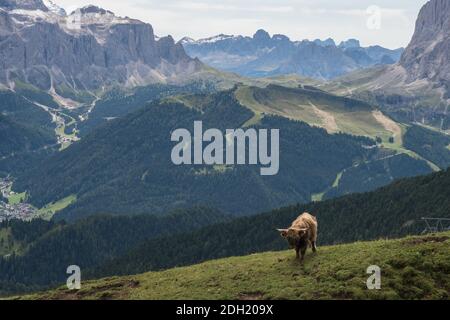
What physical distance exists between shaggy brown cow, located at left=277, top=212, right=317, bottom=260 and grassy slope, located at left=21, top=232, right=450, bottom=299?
7.22 ft

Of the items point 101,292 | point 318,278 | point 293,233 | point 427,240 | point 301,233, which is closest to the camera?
point 318,278

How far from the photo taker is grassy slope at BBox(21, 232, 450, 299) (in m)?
53.3

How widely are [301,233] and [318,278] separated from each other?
15.0 feet

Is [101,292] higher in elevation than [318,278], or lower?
lower

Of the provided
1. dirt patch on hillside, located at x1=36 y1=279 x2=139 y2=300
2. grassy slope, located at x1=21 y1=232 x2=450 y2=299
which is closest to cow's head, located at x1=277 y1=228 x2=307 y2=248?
grassy slope, located at x1=21 y1=232 x2=450 y2=299

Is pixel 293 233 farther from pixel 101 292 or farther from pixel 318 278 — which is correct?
pixel 101 292

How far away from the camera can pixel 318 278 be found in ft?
187

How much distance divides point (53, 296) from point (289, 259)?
28.7 meters

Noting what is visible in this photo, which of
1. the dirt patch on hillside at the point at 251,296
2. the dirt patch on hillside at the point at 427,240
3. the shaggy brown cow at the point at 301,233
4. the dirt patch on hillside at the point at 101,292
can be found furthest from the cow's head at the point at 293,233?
the dirt patch on hillside at the point at 101,292

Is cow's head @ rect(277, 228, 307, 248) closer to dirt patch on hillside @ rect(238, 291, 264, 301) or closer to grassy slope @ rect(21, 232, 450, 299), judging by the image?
grassy slope @ rect(21, 232, 450, 299)

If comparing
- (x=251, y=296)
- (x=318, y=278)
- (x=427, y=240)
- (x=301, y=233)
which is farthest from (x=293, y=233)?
(x=427, y=240)
